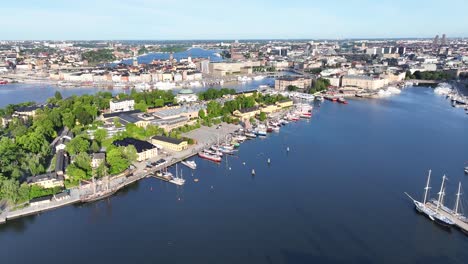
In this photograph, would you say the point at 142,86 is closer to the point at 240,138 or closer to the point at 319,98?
the point at 319,98

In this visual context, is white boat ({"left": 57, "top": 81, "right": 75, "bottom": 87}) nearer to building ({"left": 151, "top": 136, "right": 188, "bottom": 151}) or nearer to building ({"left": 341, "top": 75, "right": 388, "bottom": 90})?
building ({"left": 151, "top": 136, "right": 188, "bottom": 151})

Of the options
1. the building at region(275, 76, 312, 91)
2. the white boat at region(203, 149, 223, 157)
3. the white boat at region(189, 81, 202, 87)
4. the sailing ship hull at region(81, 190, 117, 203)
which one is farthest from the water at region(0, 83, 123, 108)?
the sailing ship hull at region(81, 190, 117, 203)

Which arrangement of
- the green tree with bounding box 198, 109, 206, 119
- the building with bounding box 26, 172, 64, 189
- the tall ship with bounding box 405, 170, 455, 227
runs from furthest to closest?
the green tree with bounding box 198, 109, 206, 119, the building with bounding box 26, 172, 64, 189, the tall ship with bounding box 405, 170, 455, 227

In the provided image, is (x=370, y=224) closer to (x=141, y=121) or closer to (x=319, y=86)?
(x=141, y=121)

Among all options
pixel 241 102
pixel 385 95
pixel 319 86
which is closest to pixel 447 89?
pixel 385 95

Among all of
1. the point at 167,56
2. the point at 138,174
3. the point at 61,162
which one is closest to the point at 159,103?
the point at 61,162
